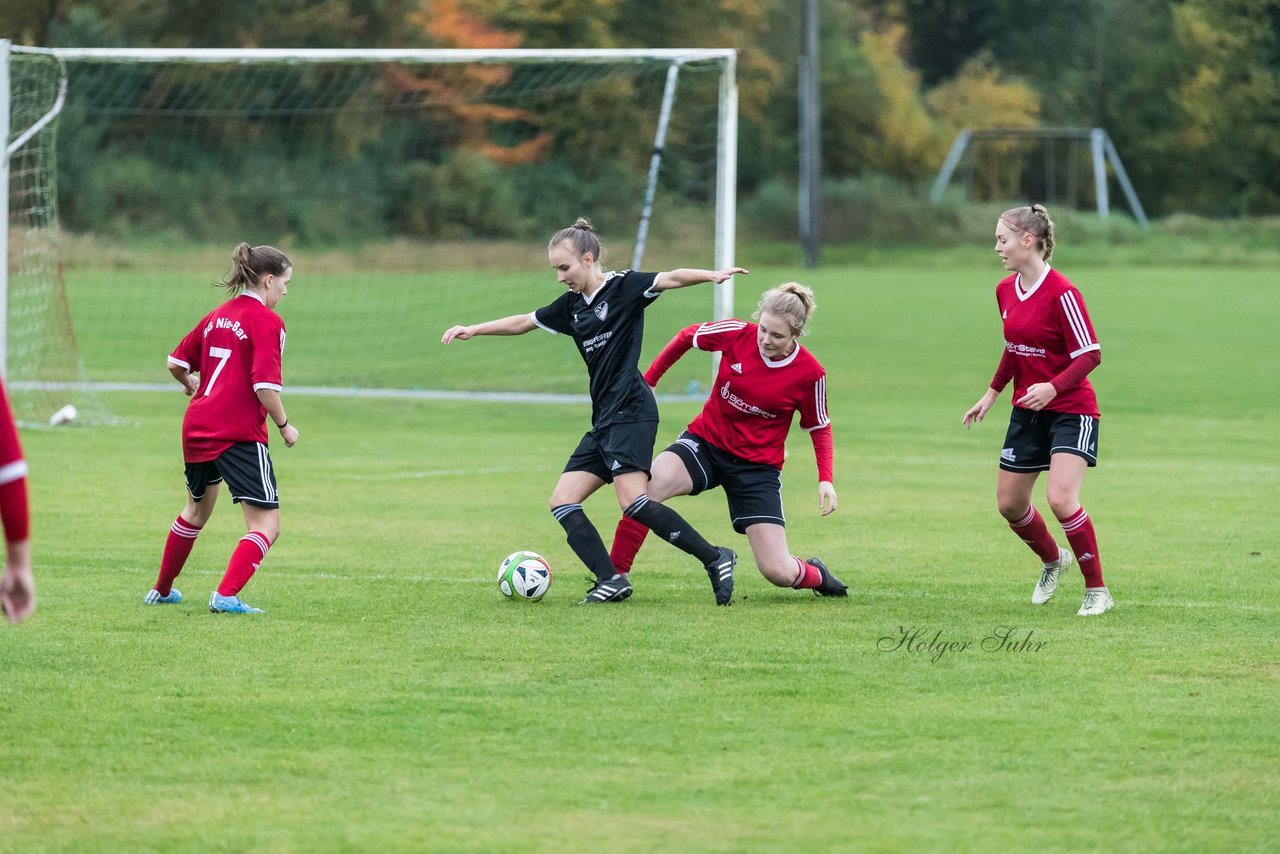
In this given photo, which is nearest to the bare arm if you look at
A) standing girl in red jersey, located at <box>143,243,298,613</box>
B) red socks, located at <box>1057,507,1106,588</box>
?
standing girl in red jersey, located at <box>143,243,298,613</box>

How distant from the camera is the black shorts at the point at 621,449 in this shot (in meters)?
7.39

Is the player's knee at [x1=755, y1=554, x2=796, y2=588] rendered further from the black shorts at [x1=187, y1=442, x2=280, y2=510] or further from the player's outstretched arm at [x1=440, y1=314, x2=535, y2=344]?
the black shorts at [x1=187, y1=442, x2=280, y2=510]

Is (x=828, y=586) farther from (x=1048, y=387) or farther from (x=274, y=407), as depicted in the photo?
(x=274, y=407)

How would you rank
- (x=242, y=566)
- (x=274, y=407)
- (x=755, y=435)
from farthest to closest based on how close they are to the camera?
(x=755, y=435) < (x=242, y=566) < (x=274, y=407)

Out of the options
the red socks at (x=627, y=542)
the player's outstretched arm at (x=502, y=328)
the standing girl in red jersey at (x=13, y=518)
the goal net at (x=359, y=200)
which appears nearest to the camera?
the standing girl in red jersey at (x=13, y=518)

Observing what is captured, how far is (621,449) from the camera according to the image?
7.40 m

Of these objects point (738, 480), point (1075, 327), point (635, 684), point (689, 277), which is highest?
point (689, 277)

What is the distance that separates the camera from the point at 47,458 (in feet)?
41.2

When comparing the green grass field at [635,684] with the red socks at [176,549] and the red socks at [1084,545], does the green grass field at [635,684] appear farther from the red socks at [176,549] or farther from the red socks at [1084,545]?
the red socks at [1084,545]

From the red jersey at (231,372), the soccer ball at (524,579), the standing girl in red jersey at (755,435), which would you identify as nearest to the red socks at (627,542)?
the standing girl in red jersey at (755,435)

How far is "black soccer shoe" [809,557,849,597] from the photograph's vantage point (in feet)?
24.8

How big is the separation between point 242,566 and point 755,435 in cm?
238

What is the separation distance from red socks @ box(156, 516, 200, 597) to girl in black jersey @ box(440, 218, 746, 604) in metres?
1.43

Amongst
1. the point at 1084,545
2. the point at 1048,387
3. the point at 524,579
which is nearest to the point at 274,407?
the point at 524,579
